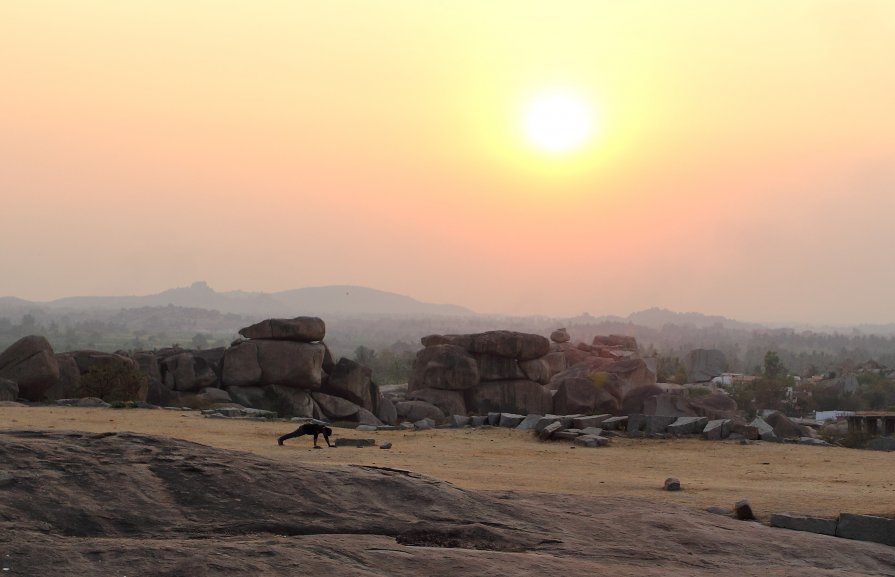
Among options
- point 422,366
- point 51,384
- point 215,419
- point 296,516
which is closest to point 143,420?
point 215,419

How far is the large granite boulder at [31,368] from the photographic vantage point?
2977cm

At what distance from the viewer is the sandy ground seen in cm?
1447

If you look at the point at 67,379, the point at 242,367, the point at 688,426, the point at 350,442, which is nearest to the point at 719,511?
the point at 350,442

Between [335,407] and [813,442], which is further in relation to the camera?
[335,407]

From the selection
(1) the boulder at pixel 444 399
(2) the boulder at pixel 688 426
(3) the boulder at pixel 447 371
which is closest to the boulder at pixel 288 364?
(1) the boulder at pixel 444 399

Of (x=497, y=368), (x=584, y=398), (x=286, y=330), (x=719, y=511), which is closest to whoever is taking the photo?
(x=719, y=511)

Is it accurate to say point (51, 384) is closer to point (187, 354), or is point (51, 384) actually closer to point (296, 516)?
point (187, 354)

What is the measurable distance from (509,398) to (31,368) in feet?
57.5

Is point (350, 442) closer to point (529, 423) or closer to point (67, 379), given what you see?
point (529, 423)

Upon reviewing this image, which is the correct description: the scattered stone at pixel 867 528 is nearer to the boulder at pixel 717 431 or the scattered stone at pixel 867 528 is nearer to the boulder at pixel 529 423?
the boulder at pixel 717 431

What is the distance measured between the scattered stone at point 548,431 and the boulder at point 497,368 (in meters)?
12.7

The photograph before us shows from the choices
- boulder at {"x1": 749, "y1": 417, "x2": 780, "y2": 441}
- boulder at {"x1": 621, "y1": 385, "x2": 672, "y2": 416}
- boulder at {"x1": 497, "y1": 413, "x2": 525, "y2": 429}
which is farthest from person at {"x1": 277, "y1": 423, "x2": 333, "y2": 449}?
boulder at {"x1": 621, "y1": 385, "x2": 672, "y2": 416}

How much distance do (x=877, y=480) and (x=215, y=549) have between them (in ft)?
51.2

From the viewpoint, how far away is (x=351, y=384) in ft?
112
